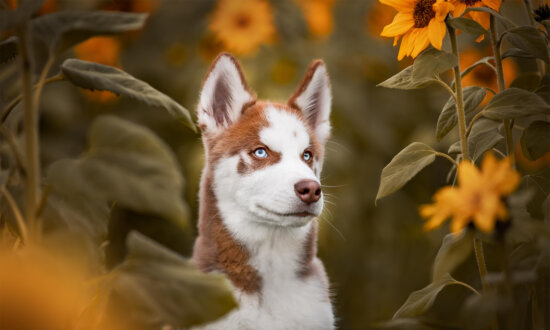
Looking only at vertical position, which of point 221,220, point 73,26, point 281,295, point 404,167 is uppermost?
point 73,26

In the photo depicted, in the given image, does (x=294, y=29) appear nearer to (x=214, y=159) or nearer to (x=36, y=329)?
(x=214, y=159)

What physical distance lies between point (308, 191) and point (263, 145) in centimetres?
21

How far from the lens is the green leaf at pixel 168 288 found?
860 mm

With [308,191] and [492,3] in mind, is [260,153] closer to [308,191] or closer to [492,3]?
[308,191]

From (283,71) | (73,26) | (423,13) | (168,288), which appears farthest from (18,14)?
(283,71)

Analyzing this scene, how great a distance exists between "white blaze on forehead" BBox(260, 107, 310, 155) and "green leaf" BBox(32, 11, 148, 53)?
0.48m

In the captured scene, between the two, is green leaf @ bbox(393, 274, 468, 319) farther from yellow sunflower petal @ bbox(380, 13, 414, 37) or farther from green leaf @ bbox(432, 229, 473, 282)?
yellow sunflower petal @ bbox(380, 13, 414, 37)

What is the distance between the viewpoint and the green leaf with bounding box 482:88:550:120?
1096 mm

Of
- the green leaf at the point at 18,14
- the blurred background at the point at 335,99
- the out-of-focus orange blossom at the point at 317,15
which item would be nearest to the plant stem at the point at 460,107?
the green leaf at the point at 18,14

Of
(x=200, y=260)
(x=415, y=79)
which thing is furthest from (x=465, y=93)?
(x=200, y=260)

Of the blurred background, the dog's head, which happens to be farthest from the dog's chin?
the blurred background

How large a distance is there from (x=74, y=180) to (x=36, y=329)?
222 mm

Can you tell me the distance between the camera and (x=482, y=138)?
128 centimetres

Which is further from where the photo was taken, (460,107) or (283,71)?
(283,71)
